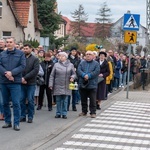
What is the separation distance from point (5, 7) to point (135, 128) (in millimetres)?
32237

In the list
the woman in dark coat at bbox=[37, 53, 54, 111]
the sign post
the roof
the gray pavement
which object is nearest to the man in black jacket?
the gray pavement

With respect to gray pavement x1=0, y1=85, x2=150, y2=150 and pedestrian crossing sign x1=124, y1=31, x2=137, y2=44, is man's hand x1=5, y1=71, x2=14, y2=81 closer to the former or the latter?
gray pavement x1=0, y1=85, x2=150, y2=150

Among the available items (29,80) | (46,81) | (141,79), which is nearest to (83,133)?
(29,80)

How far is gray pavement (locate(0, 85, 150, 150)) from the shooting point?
36.1ft

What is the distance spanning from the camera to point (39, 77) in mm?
16375

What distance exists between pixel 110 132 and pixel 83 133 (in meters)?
Answer: 0.72

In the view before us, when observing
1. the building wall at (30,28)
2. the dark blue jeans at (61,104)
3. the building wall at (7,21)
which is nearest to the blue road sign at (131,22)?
the dark blue jeans at (61,104)

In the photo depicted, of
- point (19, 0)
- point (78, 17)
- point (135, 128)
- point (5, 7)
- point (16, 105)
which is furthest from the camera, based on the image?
point (78, 17)

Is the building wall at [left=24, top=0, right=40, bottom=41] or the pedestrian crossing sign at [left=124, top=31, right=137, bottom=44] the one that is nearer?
the pedestrian crossing sign at [left=124, top=31, right=137, bottom=44]

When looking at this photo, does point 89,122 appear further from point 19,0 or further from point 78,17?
point 78,17

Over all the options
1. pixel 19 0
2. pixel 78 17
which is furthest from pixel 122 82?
pixel 78 17

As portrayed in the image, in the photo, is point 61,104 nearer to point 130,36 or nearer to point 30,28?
point 130,36

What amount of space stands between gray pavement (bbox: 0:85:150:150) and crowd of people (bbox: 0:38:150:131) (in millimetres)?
355

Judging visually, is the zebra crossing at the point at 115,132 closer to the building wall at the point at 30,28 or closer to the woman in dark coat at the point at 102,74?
the woman in dark coat at the point at 102,74
